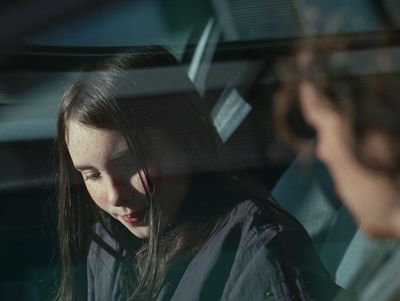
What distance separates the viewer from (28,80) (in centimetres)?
186

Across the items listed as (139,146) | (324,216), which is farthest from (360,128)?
(139,146)

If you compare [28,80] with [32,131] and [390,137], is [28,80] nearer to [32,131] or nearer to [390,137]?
[32,131]

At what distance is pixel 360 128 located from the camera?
162 cm

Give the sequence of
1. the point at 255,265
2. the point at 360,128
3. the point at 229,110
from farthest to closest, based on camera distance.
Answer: the point at 229,110 < the point at 255,265 < the point at 360,128

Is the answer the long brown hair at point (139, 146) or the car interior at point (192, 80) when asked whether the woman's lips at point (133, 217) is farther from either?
the car interior at point (192, 80)

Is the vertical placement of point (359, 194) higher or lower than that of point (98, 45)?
lower

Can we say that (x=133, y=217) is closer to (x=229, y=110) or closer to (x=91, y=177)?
(x=91, y=177)

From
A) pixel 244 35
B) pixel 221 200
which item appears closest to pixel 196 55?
pixel 244 35

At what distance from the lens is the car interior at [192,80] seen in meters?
1.75

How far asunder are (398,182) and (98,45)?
530mm

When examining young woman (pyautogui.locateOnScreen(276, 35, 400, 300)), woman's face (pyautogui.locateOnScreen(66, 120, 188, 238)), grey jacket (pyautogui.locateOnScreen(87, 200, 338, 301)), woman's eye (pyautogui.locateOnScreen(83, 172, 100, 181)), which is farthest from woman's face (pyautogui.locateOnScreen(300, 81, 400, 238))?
woman's eye (pyautogui.locateOnScreen(83, 172, 100, 181))

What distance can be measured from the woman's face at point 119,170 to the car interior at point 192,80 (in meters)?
0.06

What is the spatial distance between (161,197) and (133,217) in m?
0.06

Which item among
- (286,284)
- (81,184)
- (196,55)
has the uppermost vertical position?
(196,55)
